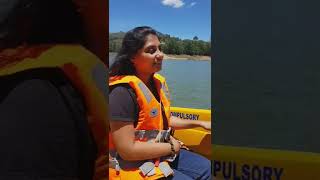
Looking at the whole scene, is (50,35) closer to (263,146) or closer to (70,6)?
(70,6)

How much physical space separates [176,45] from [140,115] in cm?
43

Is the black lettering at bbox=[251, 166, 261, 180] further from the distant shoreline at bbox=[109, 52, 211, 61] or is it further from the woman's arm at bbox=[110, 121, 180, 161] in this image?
the woman's arm at bbox=[110, 121, 180, 161]

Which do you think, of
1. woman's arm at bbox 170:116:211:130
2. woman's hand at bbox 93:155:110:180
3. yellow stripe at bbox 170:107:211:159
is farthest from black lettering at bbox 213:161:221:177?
woman's arm at bbox 170:116:211:130

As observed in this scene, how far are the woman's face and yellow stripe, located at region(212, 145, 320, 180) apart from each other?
1.19 m

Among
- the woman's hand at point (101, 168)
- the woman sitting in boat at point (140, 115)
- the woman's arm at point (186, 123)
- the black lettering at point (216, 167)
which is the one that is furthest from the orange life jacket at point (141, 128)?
the black lettering at point (216, 167)

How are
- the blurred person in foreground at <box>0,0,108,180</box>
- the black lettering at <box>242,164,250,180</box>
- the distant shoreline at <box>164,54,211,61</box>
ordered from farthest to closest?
1. the distant shoreline at <box>164,54,211,61</box>
2. the black lettering at <box>242,164,250,180</box>
3. the blurred person in foreground at <box>0,0,108,180</box>

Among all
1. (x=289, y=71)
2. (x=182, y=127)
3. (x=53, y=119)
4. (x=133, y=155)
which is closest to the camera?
(x=53, y=119)

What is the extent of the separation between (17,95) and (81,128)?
186 millimetres

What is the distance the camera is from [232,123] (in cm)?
144

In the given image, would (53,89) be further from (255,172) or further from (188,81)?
(188,81)

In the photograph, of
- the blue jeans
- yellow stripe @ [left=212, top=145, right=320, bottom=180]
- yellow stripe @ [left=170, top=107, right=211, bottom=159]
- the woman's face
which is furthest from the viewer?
yellow stripe @ [left=170, top=107, right=211, bottom=159]

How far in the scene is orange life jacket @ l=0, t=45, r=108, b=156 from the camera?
1380mm

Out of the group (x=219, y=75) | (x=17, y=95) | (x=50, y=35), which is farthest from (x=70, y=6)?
(x=219, y=75)

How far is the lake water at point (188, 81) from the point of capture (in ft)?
7.38
